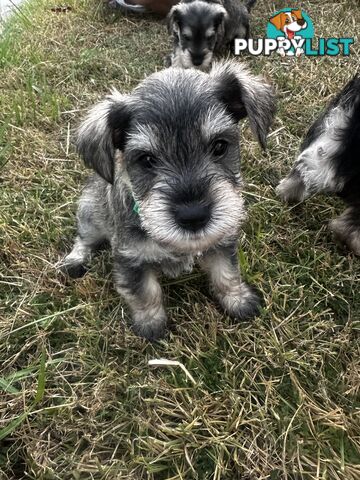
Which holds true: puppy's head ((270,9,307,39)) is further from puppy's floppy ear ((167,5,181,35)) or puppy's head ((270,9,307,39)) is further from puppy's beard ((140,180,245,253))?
puppy's beard ((140,180,245,253))

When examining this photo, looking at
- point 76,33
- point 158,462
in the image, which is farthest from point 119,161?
point 76,33

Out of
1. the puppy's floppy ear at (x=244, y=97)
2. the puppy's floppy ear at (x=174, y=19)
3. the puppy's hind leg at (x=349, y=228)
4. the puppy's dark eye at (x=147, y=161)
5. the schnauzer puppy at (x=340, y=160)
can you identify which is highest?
the puppy's floppy ear at (x=174, y=19)

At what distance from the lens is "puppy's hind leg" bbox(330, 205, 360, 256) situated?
236cm

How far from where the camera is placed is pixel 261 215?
103 inches

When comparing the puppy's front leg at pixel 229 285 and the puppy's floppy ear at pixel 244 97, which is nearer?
the puppy's floppy ear at pixel 244 97

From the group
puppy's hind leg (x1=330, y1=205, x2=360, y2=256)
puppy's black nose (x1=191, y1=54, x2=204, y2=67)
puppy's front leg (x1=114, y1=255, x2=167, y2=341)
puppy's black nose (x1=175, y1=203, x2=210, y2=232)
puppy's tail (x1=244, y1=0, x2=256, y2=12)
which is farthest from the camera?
puppy's tail (x1=244, y1=0, x2=256, y2=12)

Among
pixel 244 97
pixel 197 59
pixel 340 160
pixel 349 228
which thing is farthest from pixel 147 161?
pixel 197 59

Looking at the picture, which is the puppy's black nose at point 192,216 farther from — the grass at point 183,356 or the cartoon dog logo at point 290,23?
the cartoon dog logo at point 290,23

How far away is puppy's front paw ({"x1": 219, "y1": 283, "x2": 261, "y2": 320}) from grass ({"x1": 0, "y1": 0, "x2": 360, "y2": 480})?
51 millimetres

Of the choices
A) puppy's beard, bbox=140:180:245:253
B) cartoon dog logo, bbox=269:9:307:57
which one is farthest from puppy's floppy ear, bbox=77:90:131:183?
cartoon dog logo, bbox=269:9:307:57

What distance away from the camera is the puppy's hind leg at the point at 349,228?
2359mm

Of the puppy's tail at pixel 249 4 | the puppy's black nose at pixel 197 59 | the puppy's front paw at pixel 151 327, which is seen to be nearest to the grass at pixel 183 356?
the puppy's front paw at pixel 151 327

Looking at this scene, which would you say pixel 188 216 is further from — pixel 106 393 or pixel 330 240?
pixel 330 240

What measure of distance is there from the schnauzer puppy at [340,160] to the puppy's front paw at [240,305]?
2.21 feet
